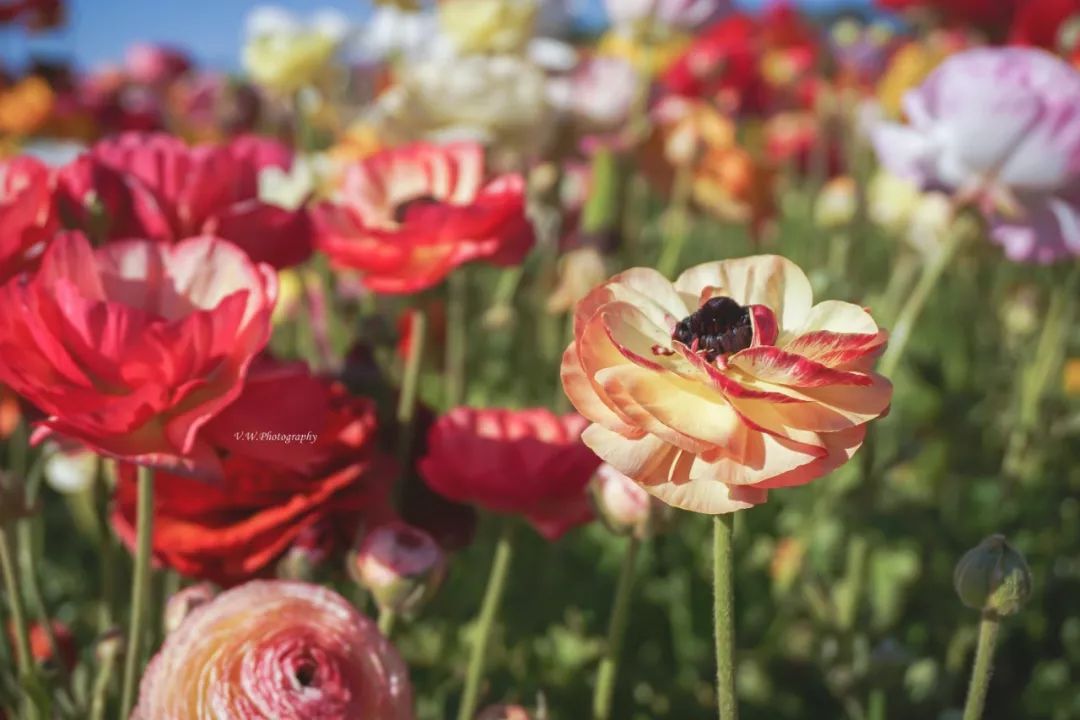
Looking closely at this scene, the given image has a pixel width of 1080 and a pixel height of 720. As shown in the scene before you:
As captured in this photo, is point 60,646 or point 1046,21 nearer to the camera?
point 60,646

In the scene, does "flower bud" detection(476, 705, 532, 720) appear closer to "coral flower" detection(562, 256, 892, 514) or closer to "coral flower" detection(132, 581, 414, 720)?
"coral flower" detection(132, 581, 414, 720)

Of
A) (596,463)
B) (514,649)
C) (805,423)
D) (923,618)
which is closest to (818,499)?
(923,618)

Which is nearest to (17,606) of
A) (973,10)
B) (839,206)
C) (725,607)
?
(725,607)

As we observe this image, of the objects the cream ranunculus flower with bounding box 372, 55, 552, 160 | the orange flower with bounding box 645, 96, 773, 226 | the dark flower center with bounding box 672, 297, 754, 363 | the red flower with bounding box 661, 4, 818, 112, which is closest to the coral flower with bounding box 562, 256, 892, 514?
the dark flower center with bounding box 672, 297, 754, 363

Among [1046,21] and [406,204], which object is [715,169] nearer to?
[1046,21]

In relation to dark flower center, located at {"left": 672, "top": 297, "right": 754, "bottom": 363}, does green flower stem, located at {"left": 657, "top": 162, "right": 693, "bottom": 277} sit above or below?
below

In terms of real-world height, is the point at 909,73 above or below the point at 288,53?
below

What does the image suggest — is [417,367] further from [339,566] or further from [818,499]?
[818,499]
